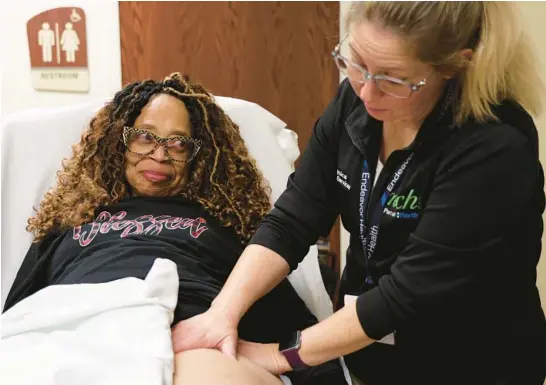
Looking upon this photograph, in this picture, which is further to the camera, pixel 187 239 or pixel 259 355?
pixel 187 239

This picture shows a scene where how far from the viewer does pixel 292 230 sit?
52.1 inches

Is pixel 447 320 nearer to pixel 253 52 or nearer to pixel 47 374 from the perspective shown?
pixel 47 374

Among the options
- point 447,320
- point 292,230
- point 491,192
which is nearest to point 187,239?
point 292,230

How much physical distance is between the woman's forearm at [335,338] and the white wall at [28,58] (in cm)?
180

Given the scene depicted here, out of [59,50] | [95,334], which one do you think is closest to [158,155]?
[95,334]

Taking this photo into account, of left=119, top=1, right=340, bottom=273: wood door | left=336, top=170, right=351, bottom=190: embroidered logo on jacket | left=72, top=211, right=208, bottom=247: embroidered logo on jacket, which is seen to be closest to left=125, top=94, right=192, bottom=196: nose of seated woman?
left=72, top=211, right=208, bottom=247: embroidered logo on jacket

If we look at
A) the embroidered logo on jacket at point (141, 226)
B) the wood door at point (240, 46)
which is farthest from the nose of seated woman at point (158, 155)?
the wood door at point (240, 46)

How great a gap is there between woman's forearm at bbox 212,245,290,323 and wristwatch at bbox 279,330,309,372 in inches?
5.0

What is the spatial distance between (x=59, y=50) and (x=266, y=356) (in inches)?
74.3

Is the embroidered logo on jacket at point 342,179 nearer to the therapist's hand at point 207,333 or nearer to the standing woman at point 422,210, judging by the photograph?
the standing woman at point 422,210

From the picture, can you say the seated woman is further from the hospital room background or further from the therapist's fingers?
the hospital room background

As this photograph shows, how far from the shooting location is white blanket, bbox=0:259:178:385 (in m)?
1.00

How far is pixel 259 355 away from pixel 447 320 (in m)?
0.39

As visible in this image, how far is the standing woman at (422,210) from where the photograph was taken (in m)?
0.99
